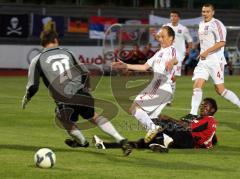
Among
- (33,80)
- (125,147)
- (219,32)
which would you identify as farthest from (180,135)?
(219,32)

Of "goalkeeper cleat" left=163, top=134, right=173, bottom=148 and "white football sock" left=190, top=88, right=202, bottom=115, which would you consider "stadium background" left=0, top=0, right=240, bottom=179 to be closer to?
"goalkeeper cleat" left=163, top=134, right=173, bottom=148

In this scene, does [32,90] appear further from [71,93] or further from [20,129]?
[20,129]

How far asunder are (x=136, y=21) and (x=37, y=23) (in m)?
5.19

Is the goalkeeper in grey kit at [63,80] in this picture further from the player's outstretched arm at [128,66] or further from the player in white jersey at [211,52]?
the player in white jersey at [211,52]

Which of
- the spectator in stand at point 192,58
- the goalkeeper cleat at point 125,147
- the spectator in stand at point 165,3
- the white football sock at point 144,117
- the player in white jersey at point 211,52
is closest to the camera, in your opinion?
the goalkeeper cleat at point 125,147

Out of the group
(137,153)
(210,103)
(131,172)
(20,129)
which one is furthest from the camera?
(20,129)

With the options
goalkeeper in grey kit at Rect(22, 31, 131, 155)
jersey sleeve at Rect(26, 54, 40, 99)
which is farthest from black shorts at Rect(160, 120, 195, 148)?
jersey sleeve at Rect(26, 54, 40, 99)

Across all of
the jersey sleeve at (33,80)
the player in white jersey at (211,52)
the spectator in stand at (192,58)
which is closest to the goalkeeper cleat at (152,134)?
the jersey sleeve at (33,80)

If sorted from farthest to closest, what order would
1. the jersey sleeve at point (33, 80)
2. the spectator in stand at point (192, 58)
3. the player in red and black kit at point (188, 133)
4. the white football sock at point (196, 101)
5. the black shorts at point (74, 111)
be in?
the spectator in stand at point (192, 58) → the white football sock at point (196, 101) → the player in red and black kit at point (188, 133) → the black shorts at point (74, 111) → the jersey sleeve at point (33, 80)

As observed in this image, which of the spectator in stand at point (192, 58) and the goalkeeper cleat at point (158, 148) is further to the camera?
the spectator in stand at point (192, 58)

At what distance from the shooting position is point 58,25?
4078 centimetres

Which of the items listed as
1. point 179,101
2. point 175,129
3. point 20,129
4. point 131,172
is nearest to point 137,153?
point 175,129

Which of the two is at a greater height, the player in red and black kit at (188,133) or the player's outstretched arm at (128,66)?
the player's outstretched arm at (128,66)

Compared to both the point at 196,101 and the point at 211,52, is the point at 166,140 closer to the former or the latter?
the point at 196,101
